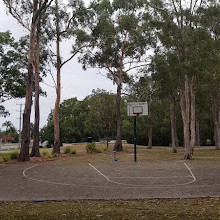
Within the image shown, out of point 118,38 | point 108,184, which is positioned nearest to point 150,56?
point 118,38

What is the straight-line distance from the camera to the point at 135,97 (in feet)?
118

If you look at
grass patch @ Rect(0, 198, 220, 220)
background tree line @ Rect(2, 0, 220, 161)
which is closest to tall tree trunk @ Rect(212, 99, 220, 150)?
background tree line @ Rect(2, 0, 220, 161)

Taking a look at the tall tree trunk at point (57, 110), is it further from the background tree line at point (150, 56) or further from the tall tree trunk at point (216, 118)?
the tall tree trunk at point (216, 118)

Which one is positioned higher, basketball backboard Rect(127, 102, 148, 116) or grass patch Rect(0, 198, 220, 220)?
basketball backboard Rect(127, 102, 148, 116)

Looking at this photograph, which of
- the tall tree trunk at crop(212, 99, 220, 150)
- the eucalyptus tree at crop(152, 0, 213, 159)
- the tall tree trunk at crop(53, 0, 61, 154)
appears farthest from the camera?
the tall tree trunk at crop(212, 99, 220, 150)

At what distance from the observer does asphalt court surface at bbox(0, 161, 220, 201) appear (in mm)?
9456

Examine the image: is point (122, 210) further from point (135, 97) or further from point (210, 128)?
point (210, 128)

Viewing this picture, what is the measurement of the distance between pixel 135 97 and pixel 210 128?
15489 mm

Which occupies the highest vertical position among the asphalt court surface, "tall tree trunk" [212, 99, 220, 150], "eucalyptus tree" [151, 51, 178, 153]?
"eucalyptus tree" [151, 51, 178, 153]

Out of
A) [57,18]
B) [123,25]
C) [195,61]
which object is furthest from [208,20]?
[57,18]

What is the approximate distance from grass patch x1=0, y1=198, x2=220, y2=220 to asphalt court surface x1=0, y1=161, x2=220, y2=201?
3.04ft

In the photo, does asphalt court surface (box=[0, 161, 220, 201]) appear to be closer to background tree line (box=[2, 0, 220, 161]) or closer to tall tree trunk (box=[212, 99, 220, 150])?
background tree line (box=[2, 0, 220, 161])

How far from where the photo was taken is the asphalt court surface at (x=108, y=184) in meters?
9.46

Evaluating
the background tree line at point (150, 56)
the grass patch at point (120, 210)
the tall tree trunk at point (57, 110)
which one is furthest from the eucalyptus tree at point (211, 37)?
the tall tree trunk at point (57, 110)
